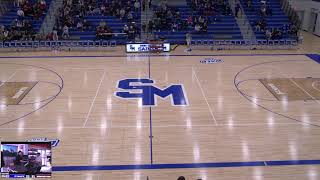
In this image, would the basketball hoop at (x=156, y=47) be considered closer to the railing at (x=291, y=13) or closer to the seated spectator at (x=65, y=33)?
the seated spectator at (x=65, y=33)

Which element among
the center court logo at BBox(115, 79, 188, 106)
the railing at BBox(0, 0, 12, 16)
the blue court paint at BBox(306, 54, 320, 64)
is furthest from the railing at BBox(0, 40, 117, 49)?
the blue court paint at BBox(306, 54, 320, 64)

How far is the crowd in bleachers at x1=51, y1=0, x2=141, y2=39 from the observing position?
2602cm

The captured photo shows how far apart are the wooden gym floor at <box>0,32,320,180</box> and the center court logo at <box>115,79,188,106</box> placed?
11.2 inches

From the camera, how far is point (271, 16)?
2911 cm

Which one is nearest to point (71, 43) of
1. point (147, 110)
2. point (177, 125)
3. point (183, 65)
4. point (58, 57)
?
point (58, 57)

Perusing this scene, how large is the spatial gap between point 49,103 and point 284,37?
57.3 feet

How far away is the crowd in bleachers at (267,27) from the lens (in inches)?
1038

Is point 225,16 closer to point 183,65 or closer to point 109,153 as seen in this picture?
point 183,65

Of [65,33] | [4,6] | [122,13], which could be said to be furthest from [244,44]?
[4,6]

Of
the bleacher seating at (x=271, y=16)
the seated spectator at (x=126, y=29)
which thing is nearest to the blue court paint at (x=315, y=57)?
the bleacher seating at (x=271, y=16)

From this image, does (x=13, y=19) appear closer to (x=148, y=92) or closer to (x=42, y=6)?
(x=42, y=6)

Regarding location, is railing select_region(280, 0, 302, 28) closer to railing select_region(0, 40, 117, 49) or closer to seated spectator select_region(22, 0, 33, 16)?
railing select_region(0, 40, 117, 49)

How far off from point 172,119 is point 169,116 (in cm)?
30

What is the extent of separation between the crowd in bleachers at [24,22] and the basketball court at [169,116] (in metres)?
3.80
